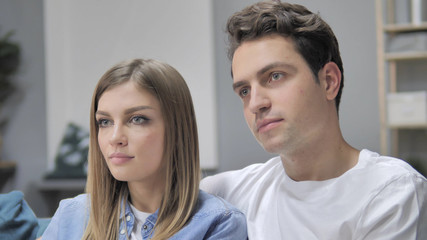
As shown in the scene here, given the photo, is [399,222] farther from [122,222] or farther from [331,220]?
[122,222]

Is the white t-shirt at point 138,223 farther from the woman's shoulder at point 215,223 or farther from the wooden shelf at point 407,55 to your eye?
the wooden shelf at point 407,55

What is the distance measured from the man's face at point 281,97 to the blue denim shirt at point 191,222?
0.67 feet

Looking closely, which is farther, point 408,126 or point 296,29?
point 408,126

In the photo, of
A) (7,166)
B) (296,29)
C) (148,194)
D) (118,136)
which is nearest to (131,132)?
(118,136)

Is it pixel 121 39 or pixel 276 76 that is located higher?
pixel 121 39

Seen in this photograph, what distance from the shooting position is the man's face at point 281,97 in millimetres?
889

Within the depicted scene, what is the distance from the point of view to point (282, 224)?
99 cm

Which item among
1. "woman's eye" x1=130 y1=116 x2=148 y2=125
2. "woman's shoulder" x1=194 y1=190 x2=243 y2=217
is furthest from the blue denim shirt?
"woman's eye" x1=130 y1=116 x2=148 y2=125

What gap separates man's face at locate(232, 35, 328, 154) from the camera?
2.92 feet

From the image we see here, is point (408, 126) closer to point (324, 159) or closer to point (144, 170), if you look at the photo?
point (324, 159)

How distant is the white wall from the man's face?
1.70 meters

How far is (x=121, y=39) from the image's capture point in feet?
9.04

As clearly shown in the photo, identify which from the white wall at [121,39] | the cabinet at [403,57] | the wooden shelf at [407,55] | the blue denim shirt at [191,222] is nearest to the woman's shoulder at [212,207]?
the blue denim shirt at [191,222]

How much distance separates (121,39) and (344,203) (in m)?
2.14
